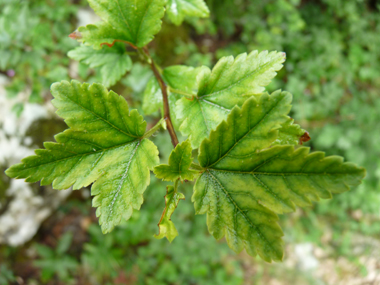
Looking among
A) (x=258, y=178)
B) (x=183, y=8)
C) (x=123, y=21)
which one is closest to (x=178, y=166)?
(x=258, y=178)

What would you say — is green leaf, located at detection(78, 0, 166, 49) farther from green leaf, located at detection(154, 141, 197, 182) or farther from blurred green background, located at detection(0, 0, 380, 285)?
blurred green background, located at detection(0, 0, 380, 285)

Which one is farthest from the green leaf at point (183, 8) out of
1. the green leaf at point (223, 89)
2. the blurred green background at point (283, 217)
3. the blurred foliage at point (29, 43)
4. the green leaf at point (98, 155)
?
the blurred green background at point (283, 217)

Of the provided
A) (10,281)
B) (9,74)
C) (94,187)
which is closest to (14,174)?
(94,187)

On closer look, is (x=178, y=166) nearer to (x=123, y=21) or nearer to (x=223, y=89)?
(x=223, y=89)

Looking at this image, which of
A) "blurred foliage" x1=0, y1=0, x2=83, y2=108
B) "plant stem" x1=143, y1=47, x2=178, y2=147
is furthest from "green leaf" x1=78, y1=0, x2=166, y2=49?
"blurred foliage" x1=0, y1=0, x2=83, y2=108

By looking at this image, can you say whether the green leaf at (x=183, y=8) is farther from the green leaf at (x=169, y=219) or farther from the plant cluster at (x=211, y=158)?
the green leaf at (x=169, y=219)
